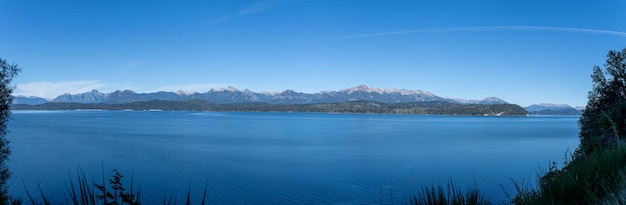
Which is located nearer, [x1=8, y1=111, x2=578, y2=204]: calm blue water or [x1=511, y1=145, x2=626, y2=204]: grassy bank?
[x1=511, y1=145, x2=626, y2=204]: grassy bank

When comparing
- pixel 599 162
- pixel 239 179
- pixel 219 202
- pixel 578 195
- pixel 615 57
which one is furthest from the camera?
pixel 239 179

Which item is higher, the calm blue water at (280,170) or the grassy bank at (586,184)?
the grassy bank at (586,184)

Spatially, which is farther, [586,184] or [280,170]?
[280,170]

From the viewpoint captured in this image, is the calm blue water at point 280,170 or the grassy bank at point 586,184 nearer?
the grassy bank at point 586,184

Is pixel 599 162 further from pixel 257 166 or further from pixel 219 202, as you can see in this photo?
pixel 257 166

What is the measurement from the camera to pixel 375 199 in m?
24.6

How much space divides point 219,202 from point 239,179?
709cm

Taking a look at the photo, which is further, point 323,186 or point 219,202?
point 323,186

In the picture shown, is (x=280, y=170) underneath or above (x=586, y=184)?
underneath

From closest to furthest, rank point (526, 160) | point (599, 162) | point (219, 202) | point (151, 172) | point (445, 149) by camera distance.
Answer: point (599, 162) → point (219, 202) → point (151, 172) → point (526, 160) → point (445, 149)

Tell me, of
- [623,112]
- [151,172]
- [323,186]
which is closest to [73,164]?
[151,172]

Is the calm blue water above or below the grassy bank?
below

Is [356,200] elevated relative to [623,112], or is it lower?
lower

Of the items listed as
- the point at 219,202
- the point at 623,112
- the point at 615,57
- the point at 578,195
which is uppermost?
the point at 615,57
